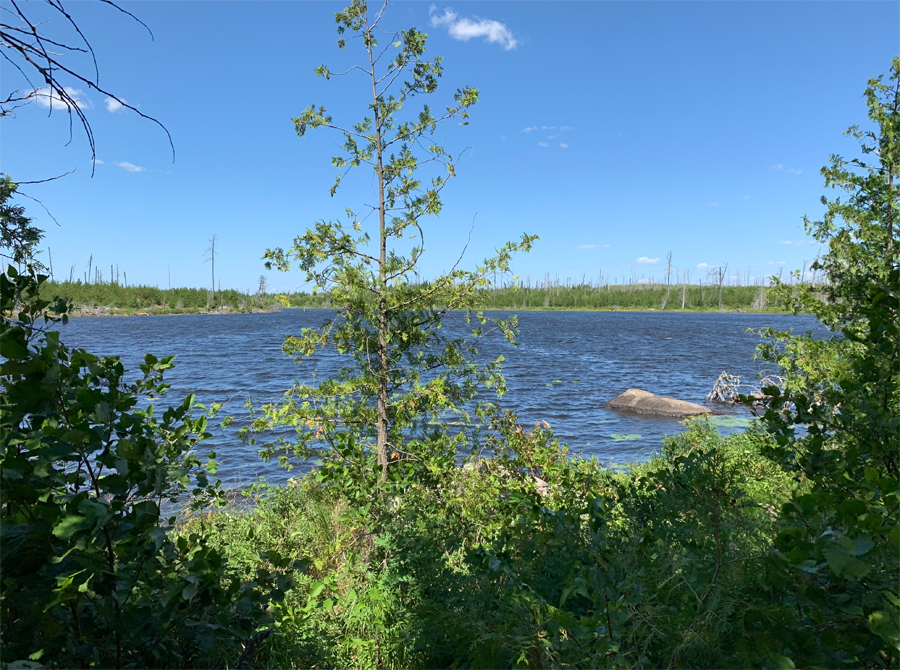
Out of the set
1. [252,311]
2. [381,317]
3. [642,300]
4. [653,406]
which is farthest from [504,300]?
[381,317]

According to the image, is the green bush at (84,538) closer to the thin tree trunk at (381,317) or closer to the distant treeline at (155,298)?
the thin tree trunk at (381,317)

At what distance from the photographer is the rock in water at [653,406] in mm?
18312

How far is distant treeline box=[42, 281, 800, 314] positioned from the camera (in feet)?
371

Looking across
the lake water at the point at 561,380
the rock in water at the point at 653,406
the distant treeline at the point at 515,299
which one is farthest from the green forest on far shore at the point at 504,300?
the rock in water at the point at 653,406

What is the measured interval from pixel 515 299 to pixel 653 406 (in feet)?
431

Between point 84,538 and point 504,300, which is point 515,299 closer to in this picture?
point 504,300

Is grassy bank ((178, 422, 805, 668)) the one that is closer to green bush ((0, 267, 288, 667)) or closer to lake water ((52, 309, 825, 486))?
green bush ((0, 267, 288, 667))

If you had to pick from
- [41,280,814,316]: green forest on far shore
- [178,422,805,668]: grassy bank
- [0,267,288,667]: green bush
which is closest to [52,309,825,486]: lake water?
[178,422,805,668]: grassy bank

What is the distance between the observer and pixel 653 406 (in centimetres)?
1877

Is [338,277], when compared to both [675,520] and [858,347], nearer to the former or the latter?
[675,520]

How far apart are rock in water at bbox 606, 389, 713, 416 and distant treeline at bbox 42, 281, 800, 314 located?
78637mm

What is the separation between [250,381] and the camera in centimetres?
2320

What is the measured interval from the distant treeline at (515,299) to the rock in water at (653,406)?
258 ft

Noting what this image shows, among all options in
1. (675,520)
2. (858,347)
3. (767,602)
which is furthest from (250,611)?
(858,347)
